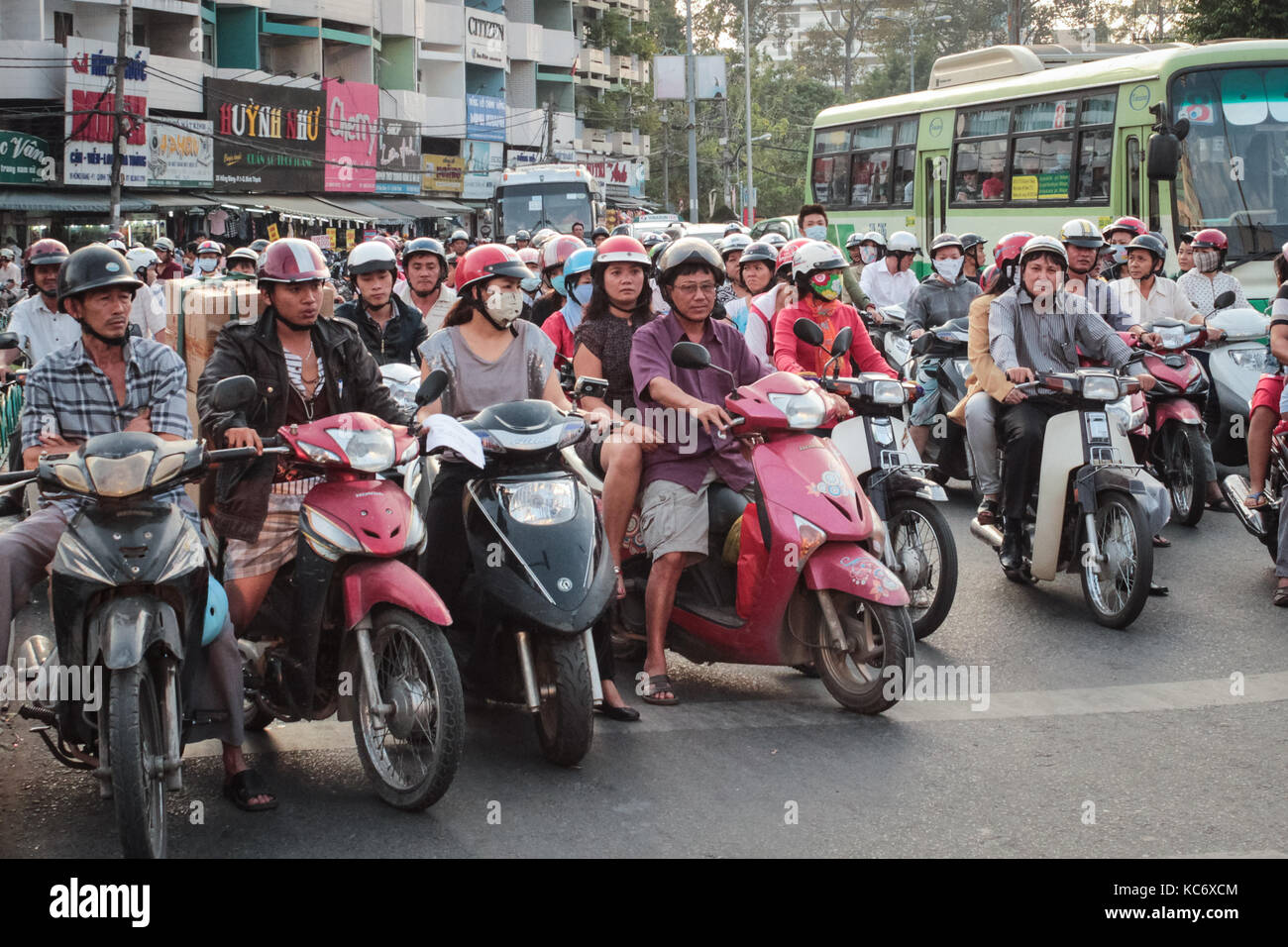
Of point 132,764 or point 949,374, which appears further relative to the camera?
point 949,374

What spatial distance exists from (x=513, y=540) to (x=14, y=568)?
1.50 m

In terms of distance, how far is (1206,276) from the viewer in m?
11.5

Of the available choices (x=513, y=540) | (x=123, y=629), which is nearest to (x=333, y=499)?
(x=513, y=540)

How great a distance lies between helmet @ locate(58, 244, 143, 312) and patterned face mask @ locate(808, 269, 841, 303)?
356cm

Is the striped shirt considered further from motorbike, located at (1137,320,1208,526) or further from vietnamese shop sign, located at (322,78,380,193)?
vietnamese shop sign, located at (322,78,380,193)

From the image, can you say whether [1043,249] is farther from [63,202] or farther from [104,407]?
[63,202]

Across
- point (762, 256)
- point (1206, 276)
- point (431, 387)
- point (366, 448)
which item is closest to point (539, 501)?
point (431, 387)

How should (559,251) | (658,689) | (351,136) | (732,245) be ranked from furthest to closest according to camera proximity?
(351,136) < (732,245) < (559,251) < (658,689)

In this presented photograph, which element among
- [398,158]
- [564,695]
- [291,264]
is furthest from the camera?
[398,158]

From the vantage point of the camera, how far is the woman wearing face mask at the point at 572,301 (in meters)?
8.59

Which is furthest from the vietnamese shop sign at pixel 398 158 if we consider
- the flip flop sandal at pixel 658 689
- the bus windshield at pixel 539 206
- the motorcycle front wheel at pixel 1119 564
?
the flip flop sandal at pixel 658 689

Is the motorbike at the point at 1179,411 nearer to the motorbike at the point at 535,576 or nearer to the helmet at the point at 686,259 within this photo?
the helmet at the point at 686,259

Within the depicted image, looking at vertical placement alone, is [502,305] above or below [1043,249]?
below

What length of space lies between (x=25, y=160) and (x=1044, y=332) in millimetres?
29973
